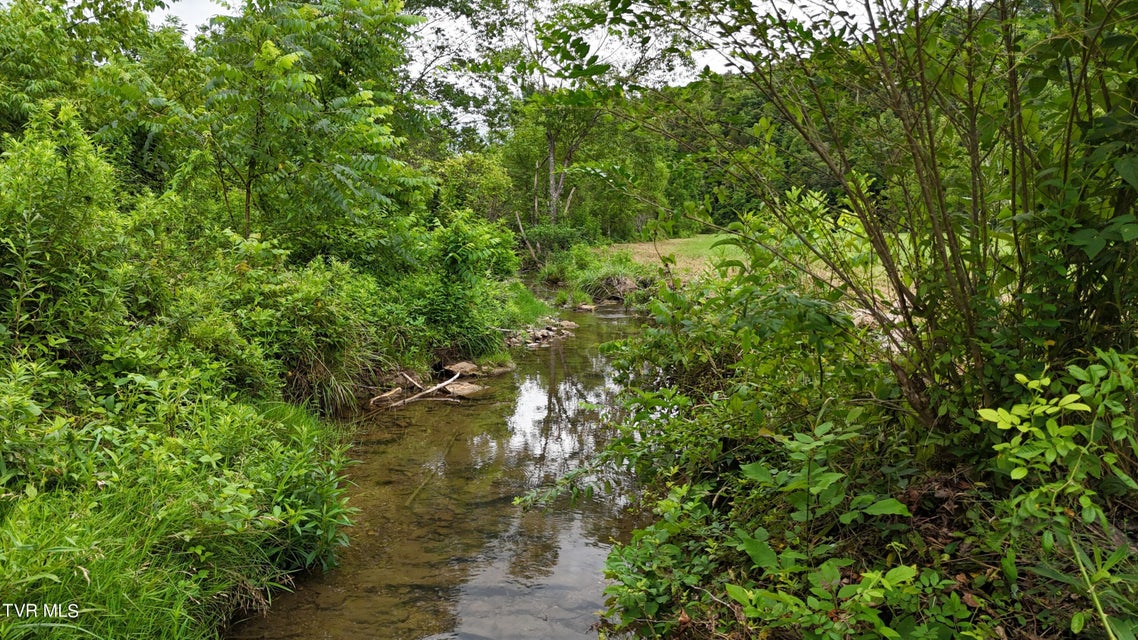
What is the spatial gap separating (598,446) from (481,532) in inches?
84.1

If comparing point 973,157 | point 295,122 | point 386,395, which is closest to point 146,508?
point 973,157

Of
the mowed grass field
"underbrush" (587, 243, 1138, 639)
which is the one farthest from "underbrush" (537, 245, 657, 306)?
"underbrush" (587, 243, 1138, 639)

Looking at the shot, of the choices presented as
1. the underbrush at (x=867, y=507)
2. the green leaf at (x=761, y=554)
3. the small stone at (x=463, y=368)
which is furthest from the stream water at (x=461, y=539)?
the green leaf at (x=761, y=554)

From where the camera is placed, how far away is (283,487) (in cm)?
346

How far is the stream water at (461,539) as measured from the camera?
3.36m

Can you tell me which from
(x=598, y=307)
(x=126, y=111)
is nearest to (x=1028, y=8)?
(x=126, y=111)

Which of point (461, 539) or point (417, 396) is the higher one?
point (417, 396)

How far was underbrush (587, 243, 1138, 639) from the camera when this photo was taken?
1750mm

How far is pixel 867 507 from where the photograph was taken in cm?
216

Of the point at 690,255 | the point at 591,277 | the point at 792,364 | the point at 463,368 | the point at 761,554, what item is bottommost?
the point at 463,368

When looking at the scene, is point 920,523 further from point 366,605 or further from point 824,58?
point 366,605

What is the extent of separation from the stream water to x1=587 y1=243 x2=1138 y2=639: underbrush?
2.13 ft

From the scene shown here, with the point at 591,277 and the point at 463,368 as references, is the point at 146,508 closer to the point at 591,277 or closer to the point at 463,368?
the point at 463,368

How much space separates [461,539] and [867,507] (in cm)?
292
